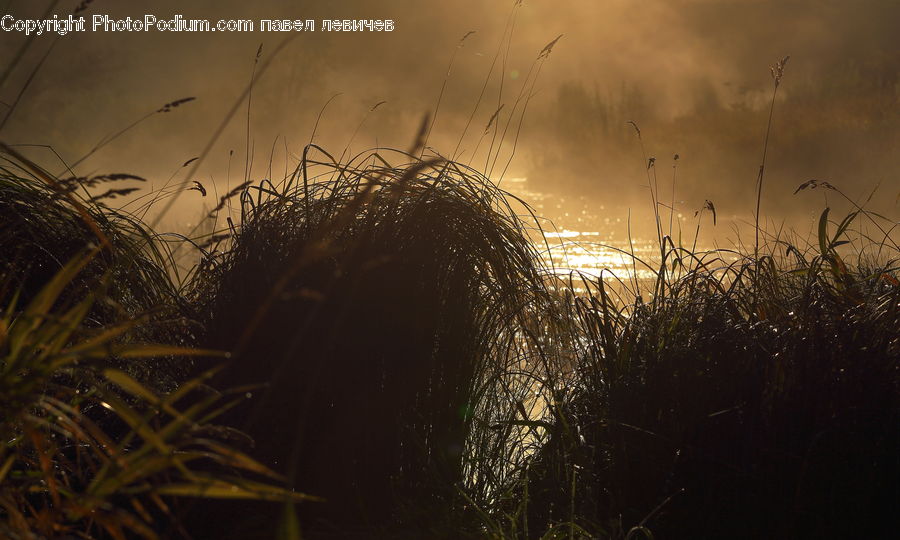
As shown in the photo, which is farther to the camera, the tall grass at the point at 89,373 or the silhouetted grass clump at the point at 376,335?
the silhouetted grass clump at the point at 376,335

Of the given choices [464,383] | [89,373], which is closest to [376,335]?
[464,383]

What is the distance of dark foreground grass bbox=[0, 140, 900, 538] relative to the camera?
2.13m

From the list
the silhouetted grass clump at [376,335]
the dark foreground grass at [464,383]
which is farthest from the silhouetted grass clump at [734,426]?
the silhouetted grass clump at [376,335]

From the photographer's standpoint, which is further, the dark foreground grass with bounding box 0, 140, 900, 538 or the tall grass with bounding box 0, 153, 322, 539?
the dark foreground grass with bounding box 0, 140, 900, 538

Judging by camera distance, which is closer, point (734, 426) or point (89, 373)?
point (89, 373)

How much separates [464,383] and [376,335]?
329 mm

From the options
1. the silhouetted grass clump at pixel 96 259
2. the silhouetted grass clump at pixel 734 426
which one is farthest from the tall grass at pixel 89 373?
the silhouetted grass clump at pixel 734 426

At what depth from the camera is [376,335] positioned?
2291mm

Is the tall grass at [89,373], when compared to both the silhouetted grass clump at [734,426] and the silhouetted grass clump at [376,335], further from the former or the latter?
the silhouetted grass clump at [734,426]

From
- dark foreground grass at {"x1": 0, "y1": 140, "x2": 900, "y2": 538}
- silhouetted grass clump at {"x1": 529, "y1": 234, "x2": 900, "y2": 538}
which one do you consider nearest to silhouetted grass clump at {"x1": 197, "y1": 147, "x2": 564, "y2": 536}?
dark foreground grass at {"x1": 0, "y1": 140, "x2": 900, "y2": 538}

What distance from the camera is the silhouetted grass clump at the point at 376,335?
2.21m

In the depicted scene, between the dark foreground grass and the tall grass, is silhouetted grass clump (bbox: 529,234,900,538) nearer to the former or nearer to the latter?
the dark foreground grass

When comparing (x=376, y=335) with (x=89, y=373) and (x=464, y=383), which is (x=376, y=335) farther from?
(x=89, y=373)

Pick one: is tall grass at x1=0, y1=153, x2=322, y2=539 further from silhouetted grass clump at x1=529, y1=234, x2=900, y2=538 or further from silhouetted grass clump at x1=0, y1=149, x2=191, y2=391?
silhouetted grass clump at x1=529, y1=234, x2=900, y2=538
